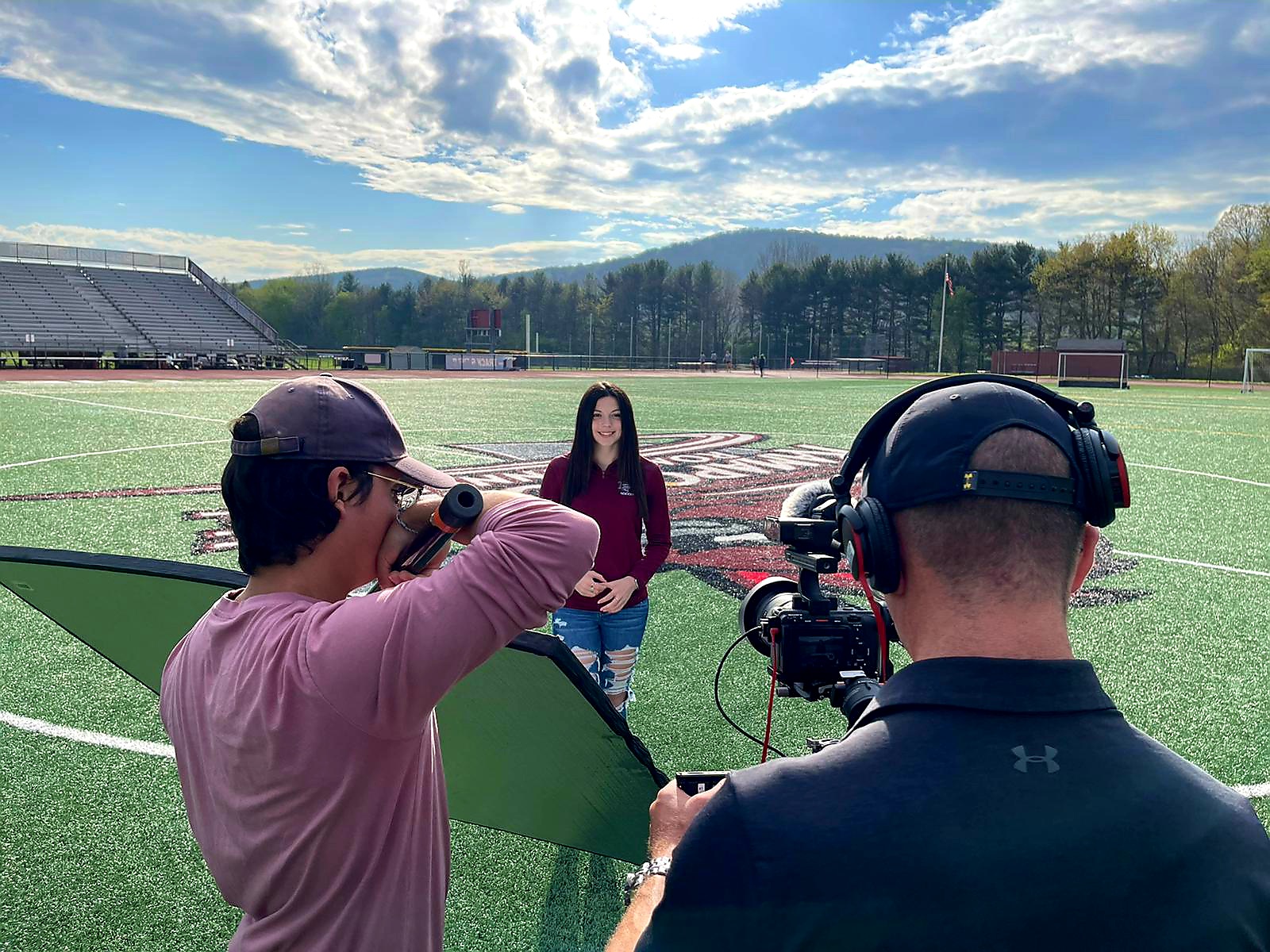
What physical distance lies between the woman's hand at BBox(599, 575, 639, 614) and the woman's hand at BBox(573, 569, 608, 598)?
0.16 feet

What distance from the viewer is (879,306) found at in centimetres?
11150

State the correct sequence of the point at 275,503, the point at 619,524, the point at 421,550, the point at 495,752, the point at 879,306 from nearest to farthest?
the point at 275,503 → the point at 421,550 → the point at 495,752 → the point at 619,524 → the point at 879,306

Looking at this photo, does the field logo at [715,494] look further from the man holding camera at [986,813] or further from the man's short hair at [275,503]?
the man holding camera at [986,813]

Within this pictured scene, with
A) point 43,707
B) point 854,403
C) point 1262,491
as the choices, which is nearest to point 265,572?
point 43,707

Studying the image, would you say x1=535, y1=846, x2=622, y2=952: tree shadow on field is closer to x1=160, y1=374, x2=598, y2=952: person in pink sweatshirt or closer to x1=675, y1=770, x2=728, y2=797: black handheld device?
x1=160, y1=374, x2=598, y2=952: person in pink sweatshirt

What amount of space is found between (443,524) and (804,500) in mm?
832

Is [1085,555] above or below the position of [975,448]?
below

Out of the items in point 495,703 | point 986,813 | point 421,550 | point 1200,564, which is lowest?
point 1200,564

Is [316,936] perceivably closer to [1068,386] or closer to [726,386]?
Result: [726,386]

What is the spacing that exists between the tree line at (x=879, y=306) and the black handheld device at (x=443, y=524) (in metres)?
78.8

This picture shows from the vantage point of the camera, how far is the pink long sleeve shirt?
156 centimetres

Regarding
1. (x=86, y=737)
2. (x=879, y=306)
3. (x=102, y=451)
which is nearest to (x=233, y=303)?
(x=102, y=451)

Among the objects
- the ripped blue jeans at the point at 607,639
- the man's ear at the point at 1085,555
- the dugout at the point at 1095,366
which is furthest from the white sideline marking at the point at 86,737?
the dugout at the point at 1095,366

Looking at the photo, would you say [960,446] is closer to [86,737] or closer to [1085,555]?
[1085,555]
